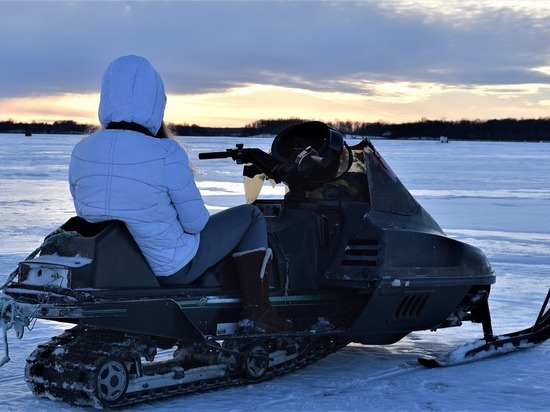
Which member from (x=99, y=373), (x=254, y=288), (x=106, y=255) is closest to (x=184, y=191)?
(x=106, y=255)

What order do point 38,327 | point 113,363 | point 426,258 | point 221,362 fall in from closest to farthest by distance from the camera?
point 113,363 → point 221,362 → point 426,258 → point 38,327

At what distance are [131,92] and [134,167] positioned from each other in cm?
32

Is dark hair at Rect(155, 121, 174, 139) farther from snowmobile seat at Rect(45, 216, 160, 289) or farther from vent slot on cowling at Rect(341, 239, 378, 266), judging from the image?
vent slot on cowling at Rect(341, 239, 378, 266)

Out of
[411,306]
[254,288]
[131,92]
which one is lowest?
[411,306]

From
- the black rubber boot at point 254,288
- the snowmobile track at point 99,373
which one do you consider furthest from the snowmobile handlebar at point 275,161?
the snowmobile track at point 99,373

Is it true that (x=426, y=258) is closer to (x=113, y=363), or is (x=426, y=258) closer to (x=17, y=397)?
(x=113, y=363)

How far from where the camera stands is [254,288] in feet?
13.7

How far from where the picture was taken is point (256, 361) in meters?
4.25

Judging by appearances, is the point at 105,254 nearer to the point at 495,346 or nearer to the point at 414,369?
the point at 414,369

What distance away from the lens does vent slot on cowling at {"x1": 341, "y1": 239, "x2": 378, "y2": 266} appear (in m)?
4.55

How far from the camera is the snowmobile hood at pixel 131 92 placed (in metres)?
3.69

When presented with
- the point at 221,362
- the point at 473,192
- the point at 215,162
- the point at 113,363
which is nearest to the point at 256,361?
the point at 221,362

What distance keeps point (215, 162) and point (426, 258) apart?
25.3 m

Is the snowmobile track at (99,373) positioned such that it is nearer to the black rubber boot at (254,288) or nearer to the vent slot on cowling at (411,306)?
the black rubber boot at (254,288)
